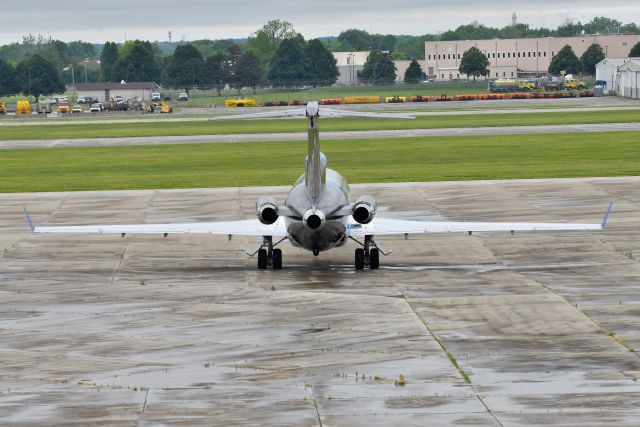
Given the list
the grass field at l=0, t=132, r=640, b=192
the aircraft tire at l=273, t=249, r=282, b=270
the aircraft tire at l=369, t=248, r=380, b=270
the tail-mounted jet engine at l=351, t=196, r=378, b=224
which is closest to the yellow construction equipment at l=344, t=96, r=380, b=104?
the grass field at l=0, t=132, r=640, b=192

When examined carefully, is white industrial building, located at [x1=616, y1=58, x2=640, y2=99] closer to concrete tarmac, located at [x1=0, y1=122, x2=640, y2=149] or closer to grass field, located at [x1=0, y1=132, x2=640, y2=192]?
concrete tarmac, located at [x1=0, y1=122, x2=640, y2=149]

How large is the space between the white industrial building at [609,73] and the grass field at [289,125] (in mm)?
51536

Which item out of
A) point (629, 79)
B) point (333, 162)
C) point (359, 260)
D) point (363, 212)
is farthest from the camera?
point (629, 79)

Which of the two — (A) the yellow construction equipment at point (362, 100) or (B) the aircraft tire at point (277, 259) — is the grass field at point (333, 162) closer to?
(B) the aircraft tire at point (277, 259)

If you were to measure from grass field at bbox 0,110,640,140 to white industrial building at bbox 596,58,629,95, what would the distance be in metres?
51.5

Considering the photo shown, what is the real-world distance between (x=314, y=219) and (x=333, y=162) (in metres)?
44.2

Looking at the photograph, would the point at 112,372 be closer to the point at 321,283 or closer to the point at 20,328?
the point at 20,328

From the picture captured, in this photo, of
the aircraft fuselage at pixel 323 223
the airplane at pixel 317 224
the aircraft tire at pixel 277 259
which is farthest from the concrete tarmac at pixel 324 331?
the aircraft fuselage at pixel 323 223

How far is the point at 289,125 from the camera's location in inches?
4946

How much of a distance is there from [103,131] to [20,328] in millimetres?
94342

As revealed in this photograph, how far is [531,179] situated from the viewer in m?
65.6

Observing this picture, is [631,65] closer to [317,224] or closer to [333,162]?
[333,162]

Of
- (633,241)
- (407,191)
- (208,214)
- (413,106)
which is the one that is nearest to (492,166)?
(407,191)

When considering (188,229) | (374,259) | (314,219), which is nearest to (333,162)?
(374,259)
